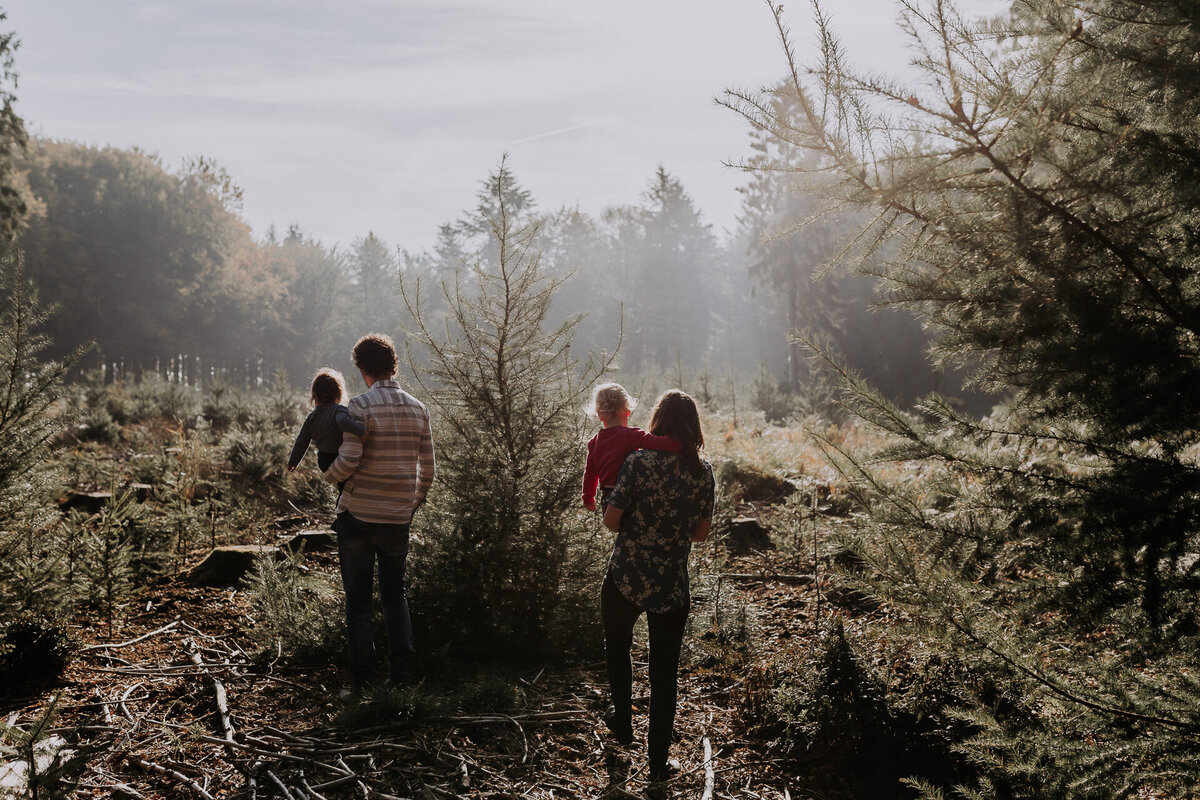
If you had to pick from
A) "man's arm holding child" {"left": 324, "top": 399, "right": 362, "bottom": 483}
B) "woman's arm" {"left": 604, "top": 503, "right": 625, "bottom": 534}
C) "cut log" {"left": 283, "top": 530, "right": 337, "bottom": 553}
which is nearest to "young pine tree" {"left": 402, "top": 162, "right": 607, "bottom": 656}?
"man's arm holding child" {"left": 324, "top": 399, "right": 362, "bottom": 483}

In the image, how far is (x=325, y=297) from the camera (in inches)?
2046

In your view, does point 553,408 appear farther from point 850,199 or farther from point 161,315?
point 161,315

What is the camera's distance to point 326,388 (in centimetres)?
431

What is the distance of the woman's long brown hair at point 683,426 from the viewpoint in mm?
3652

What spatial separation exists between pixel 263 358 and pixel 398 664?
49.0m

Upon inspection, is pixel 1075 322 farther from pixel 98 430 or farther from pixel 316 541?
pixel 98 430

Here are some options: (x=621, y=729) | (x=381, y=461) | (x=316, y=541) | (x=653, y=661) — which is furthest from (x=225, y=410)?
(x=653, y=661)

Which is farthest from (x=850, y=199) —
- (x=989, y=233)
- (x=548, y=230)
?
(x=548, y=230)

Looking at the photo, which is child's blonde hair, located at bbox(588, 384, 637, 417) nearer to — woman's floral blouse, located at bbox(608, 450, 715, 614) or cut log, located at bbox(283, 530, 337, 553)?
woman's floral blouse, located at bbox(608, 450, 715, 614)

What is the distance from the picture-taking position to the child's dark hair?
14.1ft

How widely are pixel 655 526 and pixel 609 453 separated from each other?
49 cm

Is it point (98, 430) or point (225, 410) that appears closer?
point (98, 430)

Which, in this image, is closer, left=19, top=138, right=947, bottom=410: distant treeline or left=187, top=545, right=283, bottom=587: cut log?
left=187, top=545, right=283, bottom=587: cut log

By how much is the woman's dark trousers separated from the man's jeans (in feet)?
4.36
